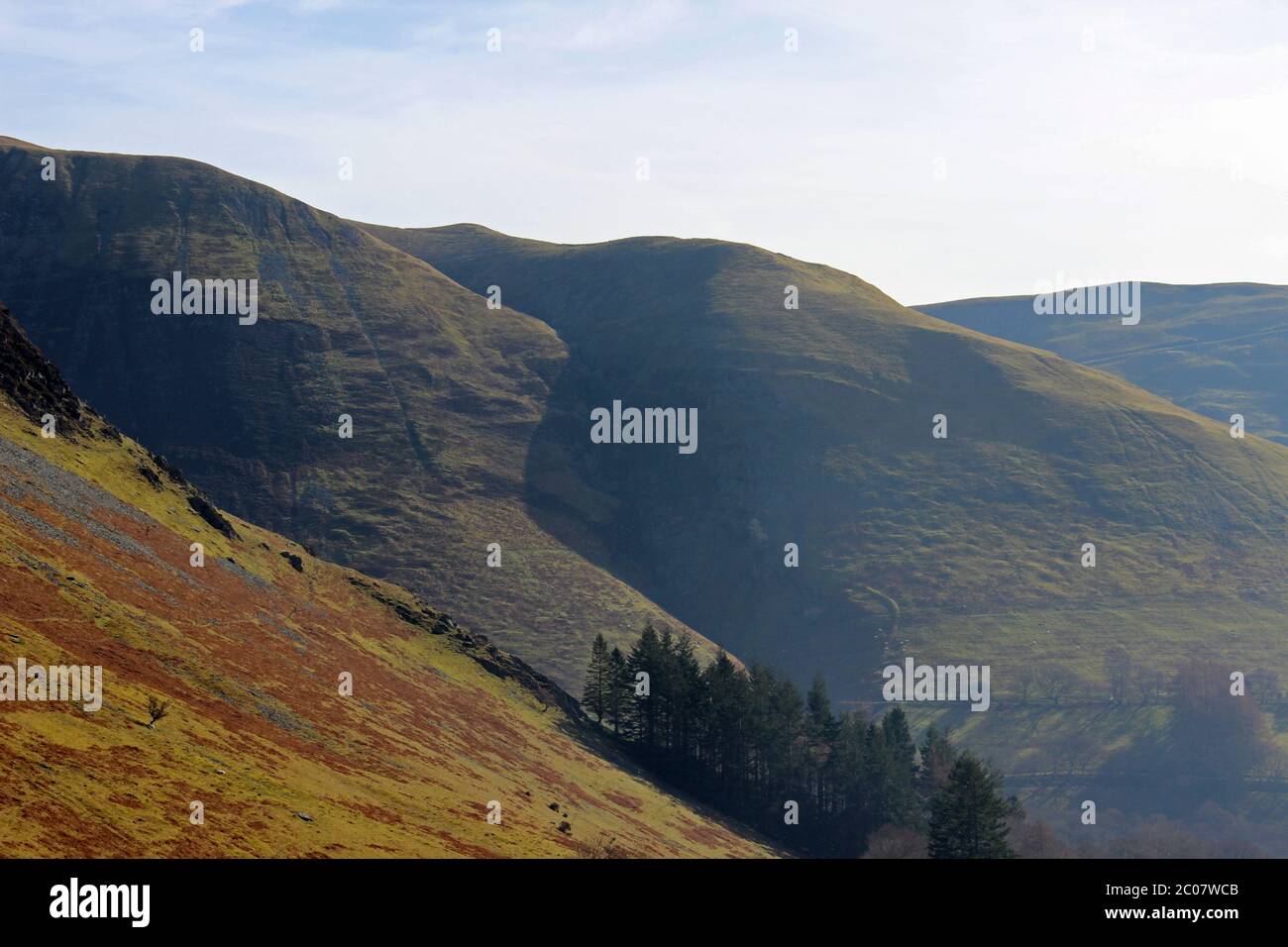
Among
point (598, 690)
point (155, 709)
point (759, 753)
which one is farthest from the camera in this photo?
point (598, 690)

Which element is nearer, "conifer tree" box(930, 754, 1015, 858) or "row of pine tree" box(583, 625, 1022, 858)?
"conifer tree" box(930, 754, 1015, 858)

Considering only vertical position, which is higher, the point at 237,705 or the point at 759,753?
the point at 237,705

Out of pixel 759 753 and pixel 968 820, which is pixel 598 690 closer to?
pixel 759 753

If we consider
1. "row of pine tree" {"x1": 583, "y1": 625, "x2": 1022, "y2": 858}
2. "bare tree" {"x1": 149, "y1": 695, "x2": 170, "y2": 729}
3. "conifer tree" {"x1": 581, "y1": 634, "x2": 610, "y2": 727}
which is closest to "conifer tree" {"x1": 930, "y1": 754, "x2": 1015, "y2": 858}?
"row of pine tree" {"x1": 583, "y1": 625, "x2": 1022, "y2": 858}

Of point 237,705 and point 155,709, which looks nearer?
point 155,709

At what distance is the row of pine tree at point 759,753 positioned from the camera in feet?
398

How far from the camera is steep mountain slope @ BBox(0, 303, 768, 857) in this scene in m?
48.7

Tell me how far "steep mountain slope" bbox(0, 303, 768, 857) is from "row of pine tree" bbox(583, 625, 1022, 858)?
308 inches

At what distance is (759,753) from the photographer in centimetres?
12531

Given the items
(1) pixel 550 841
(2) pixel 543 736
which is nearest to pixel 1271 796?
(2) pixel 543 736

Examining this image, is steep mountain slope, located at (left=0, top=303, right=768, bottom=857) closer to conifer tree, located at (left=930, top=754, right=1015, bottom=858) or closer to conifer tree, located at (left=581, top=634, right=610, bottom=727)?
conifer tree, located at (left=581, top=634, right=610, bottom=727)

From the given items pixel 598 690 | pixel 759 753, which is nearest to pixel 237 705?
pixel 598 690

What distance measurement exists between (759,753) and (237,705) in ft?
219

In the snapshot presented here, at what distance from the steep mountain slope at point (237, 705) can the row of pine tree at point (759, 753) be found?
308 inches
